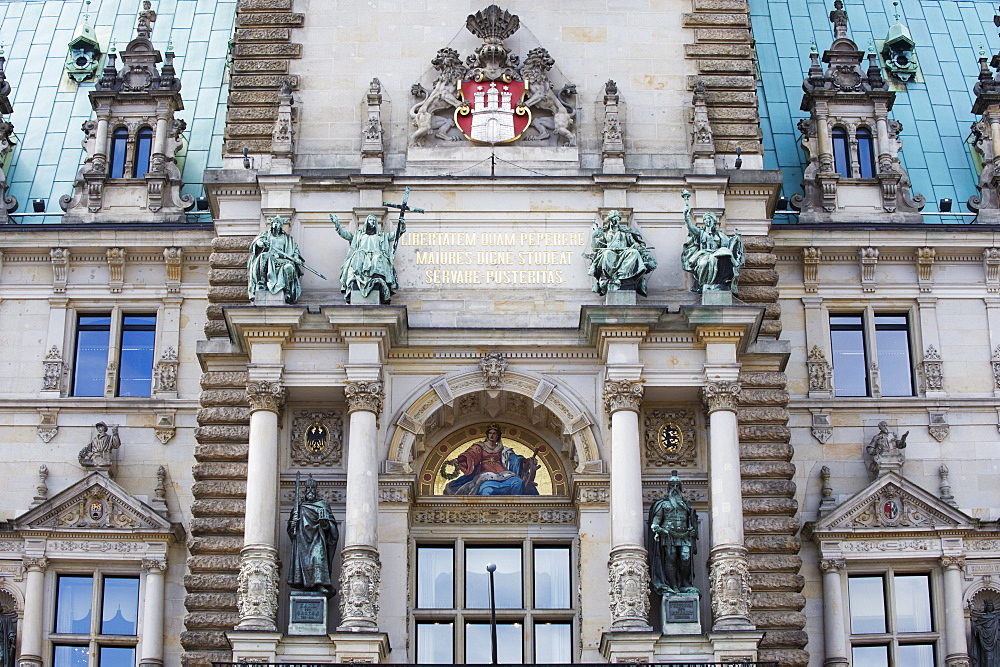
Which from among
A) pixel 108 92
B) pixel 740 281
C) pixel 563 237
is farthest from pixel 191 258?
pixel 740 281

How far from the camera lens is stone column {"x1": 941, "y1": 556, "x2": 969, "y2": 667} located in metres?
27.8

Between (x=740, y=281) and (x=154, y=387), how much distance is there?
401 inches

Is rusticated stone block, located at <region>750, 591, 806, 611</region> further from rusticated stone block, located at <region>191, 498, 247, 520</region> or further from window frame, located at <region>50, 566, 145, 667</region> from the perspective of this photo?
window frame, located at <region>50, 566, 145, 667</region>

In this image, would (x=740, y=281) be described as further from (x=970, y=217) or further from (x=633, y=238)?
(x=970, y=217)

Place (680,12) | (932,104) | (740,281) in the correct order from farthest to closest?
(932,104), (680,12), (740,281)

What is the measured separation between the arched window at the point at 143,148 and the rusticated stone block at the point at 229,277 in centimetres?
396

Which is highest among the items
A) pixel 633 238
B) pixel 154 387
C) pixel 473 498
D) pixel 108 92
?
pixel 108 92

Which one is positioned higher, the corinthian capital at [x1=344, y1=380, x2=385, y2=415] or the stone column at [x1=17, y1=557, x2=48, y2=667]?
the corinthian capital at [x1=344, y1=380, x2=385, y2=415]

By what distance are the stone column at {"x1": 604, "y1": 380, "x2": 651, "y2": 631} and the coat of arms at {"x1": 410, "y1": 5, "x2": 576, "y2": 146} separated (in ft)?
16.7

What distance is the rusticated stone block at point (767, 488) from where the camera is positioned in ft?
91.1

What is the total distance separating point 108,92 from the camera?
32219mm

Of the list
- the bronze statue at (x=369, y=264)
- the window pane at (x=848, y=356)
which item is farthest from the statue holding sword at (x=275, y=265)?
the window pane at (x=848, y=356)

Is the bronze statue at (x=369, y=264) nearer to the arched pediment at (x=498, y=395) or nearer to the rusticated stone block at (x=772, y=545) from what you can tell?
the arched pediment at (x=498, y=395)

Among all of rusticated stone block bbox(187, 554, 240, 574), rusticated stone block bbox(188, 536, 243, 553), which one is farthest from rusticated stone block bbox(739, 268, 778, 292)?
rusticated stone block bbox(187, 554, 240, 574)
